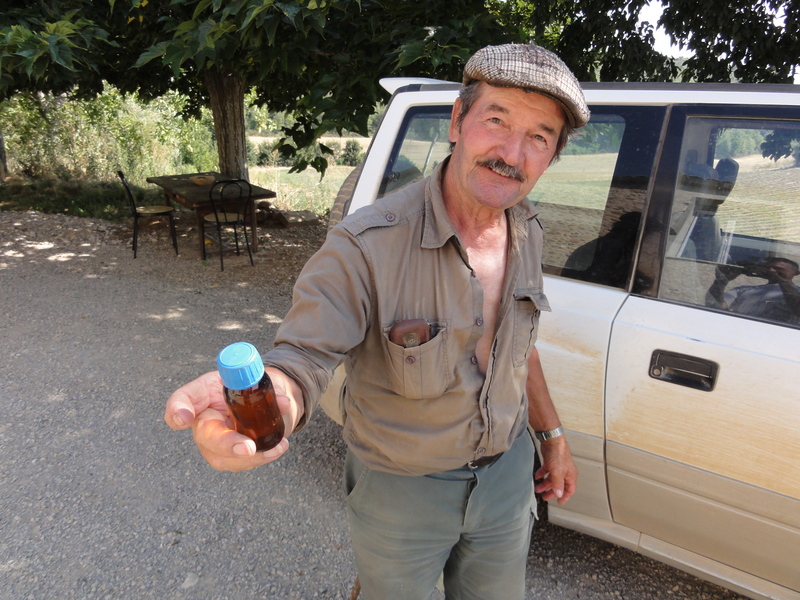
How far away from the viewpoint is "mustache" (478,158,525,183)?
138 cm

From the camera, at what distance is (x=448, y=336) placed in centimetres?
133

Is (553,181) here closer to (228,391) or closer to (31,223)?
(228,391)

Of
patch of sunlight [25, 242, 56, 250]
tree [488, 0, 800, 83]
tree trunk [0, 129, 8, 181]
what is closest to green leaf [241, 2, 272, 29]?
tree [488, 0, 800, 83]

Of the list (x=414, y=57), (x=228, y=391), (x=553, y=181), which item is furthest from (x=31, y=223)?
(x=228, y=391)

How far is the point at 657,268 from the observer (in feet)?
6.53

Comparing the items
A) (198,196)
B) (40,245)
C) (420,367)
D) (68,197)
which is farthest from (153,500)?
(68,197)

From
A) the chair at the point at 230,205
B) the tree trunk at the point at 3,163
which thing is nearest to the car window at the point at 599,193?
the chair at the point at 230,205

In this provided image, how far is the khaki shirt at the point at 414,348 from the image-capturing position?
47.4 inches

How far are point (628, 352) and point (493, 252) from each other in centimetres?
74

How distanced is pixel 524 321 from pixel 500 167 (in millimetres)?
400

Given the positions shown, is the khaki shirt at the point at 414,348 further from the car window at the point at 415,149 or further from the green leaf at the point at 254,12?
the green leaf at the point at 254,12

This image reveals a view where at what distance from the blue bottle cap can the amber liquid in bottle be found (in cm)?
2

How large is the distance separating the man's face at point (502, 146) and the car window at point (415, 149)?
104cm

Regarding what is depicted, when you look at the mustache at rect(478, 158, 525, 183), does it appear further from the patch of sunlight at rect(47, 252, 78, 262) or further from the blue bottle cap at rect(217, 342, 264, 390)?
the patch of sunlight at rect(47, 252, 78, 262)
